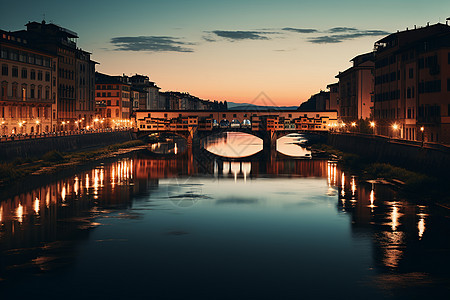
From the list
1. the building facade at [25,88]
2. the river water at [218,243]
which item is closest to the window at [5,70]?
the building facade at [25,88]

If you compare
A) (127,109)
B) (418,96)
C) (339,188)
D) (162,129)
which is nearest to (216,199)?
(339,188)

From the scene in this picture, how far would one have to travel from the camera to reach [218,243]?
35.8m

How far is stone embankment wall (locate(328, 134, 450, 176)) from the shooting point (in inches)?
2156

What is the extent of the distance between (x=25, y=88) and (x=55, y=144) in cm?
1477

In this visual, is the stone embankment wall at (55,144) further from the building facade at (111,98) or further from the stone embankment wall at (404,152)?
the stone embankment wall at (404,152)

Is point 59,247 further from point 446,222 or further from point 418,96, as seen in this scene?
point 418,96

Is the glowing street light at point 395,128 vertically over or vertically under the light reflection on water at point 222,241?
over

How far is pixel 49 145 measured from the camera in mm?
87438

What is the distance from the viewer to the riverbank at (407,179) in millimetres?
50394

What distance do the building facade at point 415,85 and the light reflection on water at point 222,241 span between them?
19397mm

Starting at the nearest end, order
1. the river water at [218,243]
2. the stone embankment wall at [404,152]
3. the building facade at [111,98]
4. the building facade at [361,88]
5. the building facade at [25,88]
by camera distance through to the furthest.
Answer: the river water at [218,243], the stone embankment wall at [404,152], the building facade at [25,88], the building facade at [361,88], the building facade at [111,98]

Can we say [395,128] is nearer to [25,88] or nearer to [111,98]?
[25,88]

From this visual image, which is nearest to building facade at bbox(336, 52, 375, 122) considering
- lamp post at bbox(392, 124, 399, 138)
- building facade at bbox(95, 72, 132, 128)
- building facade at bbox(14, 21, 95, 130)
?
lamp post at bbox(392, 124, 399, 138)

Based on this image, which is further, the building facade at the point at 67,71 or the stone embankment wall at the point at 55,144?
the building facade at the point at 67,71
